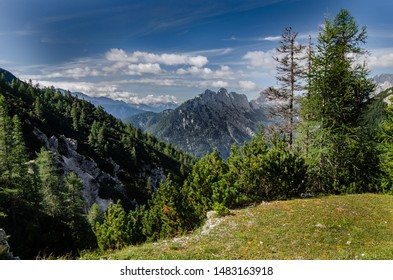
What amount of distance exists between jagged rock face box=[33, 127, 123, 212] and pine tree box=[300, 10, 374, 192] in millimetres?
91124

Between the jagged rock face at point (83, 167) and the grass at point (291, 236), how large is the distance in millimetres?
92577

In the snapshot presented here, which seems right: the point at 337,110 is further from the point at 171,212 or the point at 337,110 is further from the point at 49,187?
the point at 49,187

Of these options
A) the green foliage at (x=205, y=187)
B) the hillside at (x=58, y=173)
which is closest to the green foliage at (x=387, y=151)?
the green foliage at (x=205, y=187)

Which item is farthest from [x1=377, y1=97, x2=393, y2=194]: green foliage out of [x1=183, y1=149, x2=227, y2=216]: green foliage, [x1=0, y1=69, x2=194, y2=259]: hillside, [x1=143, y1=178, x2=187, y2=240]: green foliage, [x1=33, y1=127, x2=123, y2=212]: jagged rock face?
[x1=33, y1=127, x2=123, y2=212]: jagged rock face

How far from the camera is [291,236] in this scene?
1422 centimetres

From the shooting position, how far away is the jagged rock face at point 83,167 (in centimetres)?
10825

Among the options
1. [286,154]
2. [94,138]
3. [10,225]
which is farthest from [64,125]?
[286,154]

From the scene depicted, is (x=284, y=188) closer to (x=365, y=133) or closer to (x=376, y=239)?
(x=365, y=133)

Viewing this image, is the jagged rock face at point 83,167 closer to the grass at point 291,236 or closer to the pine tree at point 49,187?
the pine tree at point 49,187

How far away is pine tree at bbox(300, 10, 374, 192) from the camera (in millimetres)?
23812

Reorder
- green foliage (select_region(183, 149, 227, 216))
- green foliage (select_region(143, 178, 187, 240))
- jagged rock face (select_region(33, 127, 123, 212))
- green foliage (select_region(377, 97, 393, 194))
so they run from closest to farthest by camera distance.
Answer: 1. green foliage (select_region(183, 149, 227, 216))
2. green foliage (select_region(377, 97, 393, 194))
3. green foliage (select_region(143, 178, 187, 240))
4. jagged rock face (select_region(33, 127, 123, 212))

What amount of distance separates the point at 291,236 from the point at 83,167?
124211 mm

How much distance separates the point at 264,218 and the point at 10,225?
44193 millimetres

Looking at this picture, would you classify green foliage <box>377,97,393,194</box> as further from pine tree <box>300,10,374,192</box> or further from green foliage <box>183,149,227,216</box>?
green foliage <box>183,149,227,216</box>
